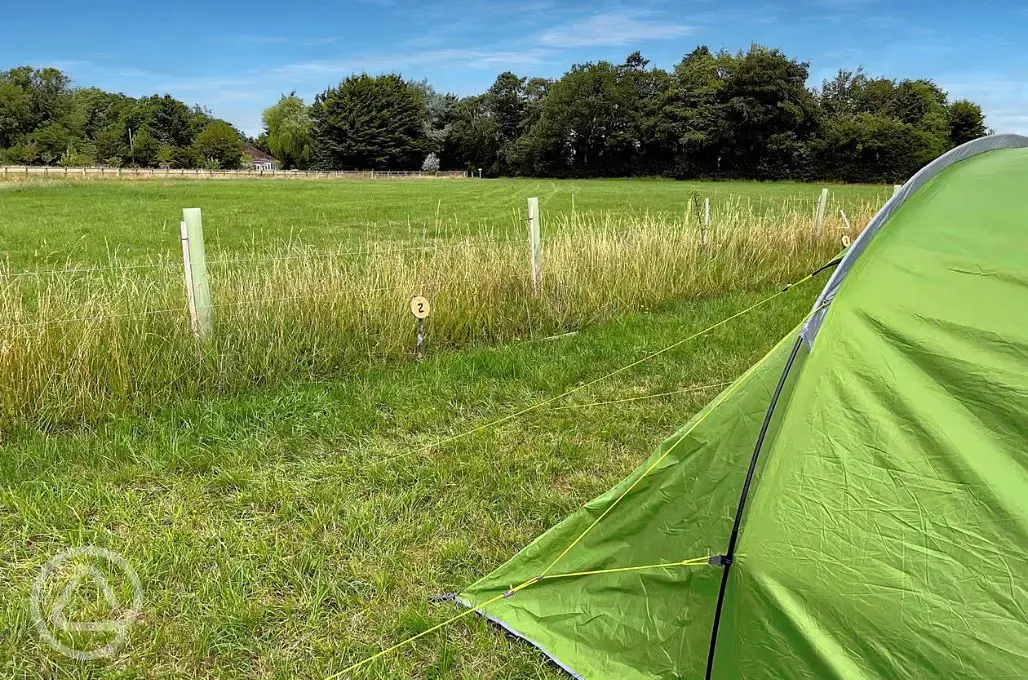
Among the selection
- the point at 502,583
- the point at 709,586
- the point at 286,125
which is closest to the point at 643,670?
the point at 709,586

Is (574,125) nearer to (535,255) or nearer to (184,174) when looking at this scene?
(184,174)

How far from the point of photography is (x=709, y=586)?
183 cm

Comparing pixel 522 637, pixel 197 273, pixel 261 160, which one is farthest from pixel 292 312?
pixel 261 160

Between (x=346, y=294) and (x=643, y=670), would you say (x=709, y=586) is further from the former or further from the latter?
(x=346, y=294)

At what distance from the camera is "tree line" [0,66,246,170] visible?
72812 mm

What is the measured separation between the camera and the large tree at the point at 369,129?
237 feet

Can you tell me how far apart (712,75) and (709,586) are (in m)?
66.4

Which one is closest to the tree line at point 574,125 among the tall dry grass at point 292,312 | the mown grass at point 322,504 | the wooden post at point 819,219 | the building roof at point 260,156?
the building roof at point 260,156

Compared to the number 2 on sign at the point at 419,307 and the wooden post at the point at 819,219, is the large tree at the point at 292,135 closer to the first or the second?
the wooden post at the point at 819,219

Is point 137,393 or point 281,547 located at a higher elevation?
point 137,393

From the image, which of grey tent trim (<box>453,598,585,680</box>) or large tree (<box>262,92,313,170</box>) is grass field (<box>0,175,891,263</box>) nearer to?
grey tent trim (<box>453,598,585,680</box>)

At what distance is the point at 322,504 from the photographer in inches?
120

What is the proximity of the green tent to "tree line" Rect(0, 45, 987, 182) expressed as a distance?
5718 cm

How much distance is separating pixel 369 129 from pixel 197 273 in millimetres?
72074
